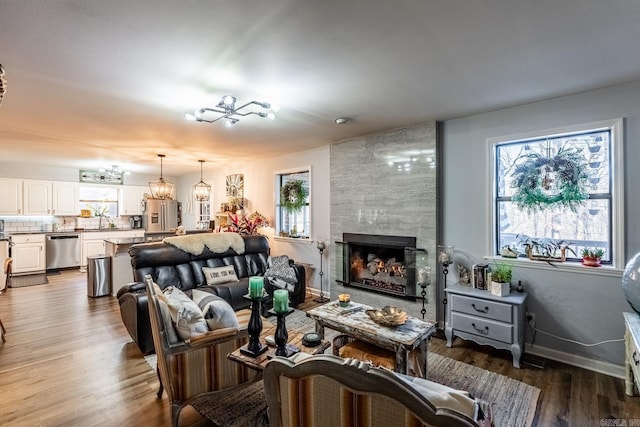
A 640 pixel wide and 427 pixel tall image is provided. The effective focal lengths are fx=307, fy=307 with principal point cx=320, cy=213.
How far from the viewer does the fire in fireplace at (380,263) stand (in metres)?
4.01

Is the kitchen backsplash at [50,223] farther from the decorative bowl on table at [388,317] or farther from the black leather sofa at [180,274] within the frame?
the decorative bowl on table at [388,317]

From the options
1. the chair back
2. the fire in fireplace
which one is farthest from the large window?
the chair back

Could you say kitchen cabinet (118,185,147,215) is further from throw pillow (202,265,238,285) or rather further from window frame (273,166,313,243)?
throw pillow (202,265,238,285)

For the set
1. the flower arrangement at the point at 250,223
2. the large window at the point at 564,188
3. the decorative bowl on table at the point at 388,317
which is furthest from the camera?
the flower arrangement at the point at 250,223

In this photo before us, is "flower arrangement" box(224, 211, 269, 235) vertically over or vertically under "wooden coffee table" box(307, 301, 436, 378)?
over

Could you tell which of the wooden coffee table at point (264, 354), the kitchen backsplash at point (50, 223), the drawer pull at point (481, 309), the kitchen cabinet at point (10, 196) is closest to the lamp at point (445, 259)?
the drawer pull at point (481, 309)

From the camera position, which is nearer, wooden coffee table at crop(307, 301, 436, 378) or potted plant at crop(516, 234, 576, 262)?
wooden coffee table at crop(307, 301, 436, 378)

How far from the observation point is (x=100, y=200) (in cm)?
827

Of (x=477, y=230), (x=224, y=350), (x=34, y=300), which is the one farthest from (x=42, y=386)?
(x=477, y=230)

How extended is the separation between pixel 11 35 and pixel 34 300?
184 inches

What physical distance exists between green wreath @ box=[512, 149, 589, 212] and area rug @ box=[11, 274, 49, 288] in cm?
808

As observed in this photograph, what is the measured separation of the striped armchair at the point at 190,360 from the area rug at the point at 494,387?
109cm

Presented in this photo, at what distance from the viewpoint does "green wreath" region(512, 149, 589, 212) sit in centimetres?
293

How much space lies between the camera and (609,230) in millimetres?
2816
